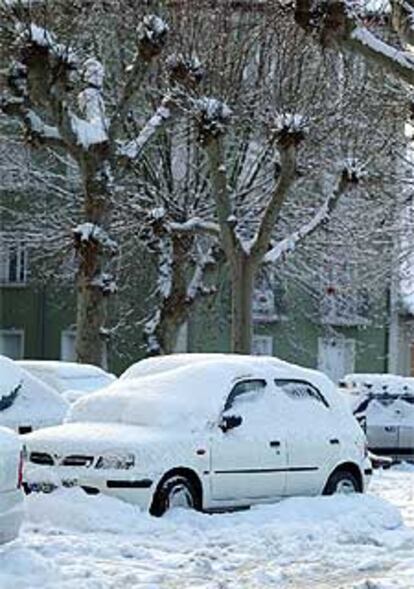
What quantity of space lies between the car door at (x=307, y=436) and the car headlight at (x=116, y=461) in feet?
7.52

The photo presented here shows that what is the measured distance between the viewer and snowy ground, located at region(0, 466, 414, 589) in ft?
32.2

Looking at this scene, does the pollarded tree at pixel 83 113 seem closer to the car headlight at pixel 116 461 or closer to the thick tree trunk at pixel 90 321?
the thick tree trunk at pixel 90 321

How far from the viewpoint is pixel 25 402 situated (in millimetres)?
15383

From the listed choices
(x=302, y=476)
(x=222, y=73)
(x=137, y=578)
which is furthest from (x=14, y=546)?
(x=222, y=73)

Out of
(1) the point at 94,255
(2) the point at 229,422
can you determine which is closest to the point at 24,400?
(2) the point at 229,422

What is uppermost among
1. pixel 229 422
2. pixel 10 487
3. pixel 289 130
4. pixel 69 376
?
pixel 289 130

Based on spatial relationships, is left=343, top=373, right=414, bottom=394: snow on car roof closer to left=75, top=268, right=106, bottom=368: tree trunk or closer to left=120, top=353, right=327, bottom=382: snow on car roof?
left=75, top=268, right=106, bottom=368: tree trunk

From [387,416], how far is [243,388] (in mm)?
9889

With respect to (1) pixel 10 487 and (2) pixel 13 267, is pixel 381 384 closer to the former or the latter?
(1) pixel 10 487

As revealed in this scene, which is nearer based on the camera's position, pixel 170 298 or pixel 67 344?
pixel 170 298

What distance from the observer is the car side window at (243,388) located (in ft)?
46.3

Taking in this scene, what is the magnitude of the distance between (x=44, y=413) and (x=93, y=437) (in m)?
2.49

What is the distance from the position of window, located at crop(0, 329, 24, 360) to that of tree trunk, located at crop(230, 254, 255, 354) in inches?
749

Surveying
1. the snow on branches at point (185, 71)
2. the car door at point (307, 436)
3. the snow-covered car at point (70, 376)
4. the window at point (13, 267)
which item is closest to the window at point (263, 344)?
the window at point (13, 267)
